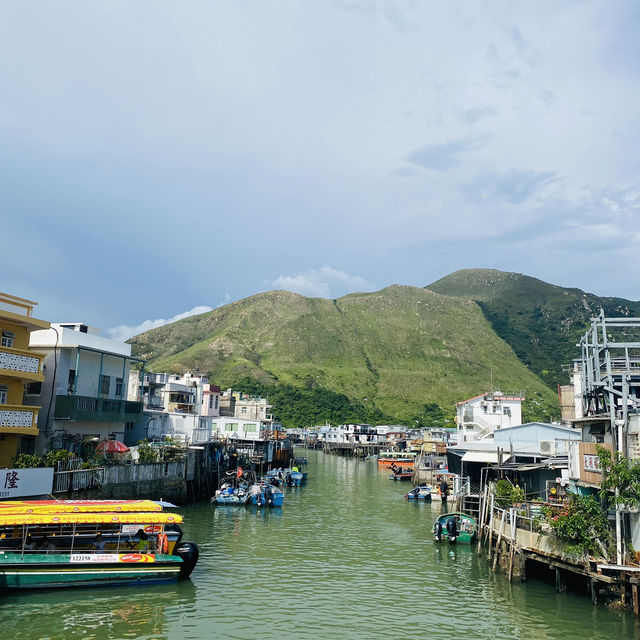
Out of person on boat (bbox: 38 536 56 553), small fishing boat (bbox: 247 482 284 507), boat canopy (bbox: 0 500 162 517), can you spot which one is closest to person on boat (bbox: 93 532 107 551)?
boat canopy (bbox: 0 500 162 517)

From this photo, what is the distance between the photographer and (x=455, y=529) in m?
40.6

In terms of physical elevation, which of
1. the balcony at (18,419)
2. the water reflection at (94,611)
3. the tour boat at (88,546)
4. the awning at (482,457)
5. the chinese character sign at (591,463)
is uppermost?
the balcony at (18,419)

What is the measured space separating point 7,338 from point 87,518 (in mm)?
A: 18061

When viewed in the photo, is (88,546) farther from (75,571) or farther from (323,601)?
(323,601)

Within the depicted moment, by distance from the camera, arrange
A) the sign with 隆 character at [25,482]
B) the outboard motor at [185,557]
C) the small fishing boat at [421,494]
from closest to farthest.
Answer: the outboard motor at [185,557] → the sign with 隆 character at [25,482] → the small fishing boat at [421,494]

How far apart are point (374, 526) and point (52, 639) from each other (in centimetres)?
3062

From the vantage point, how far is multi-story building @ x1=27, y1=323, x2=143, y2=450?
4544 centimetres

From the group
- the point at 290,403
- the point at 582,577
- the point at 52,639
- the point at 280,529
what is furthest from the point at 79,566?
the point at 290,403

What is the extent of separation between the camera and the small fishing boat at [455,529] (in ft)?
133

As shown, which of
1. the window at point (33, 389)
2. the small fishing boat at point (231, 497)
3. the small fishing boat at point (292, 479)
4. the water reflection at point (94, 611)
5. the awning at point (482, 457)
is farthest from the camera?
the small fishing boat at point (292, 479)

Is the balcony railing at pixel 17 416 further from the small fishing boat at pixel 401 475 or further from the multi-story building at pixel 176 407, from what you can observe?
the small fishing boat at pixel 401 475

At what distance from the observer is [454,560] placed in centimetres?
3616

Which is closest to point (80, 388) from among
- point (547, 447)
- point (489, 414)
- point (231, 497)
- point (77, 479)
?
point (77, 479)

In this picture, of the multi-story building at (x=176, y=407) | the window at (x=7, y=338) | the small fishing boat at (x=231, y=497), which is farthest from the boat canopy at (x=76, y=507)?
the multi-story building at (x=176, y=407)
